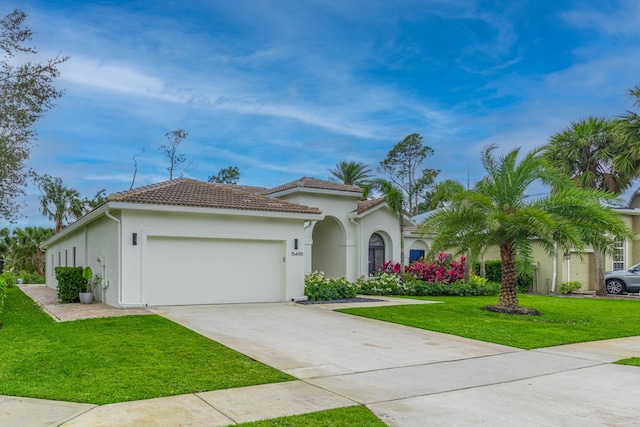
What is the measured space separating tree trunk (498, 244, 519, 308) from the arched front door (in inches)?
385

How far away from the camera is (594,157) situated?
22.3 m

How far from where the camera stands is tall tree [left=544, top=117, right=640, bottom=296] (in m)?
22.0

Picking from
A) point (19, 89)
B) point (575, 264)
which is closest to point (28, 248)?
point (19, 89)

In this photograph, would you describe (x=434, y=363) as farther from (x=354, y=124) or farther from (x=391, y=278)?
(x=354, y=124)

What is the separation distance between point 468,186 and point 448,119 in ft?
43.5

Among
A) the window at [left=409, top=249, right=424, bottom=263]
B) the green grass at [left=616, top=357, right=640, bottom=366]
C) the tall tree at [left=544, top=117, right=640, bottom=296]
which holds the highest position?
the tall tree at [left=544, top=117, right=640, bottom=296]

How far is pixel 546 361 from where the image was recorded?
7957mm

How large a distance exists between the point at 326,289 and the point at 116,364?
10.5m

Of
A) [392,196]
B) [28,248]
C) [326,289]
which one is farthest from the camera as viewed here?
[28,248]

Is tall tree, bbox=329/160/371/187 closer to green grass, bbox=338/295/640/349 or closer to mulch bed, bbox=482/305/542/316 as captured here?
green grass, bbox=338/295/640/349

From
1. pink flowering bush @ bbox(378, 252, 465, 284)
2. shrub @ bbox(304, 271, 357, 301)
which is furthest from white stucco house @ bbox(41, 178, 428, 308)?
pink flowering bush @ bbox(378, 252, 465, 284)

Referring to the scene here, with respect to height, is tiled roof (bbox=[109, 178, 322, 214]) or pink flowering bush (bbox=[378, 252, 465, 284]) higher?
tiled roof (bbox=[109, 178, 322, 214])

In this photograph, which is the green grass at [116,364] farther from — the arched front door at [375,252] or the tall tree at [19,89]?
the arched front door at [375,252]

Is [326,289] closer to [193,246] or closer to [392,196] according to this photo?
[193,246]
